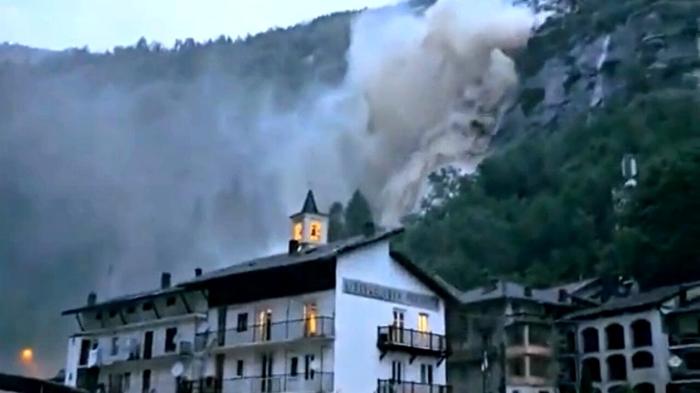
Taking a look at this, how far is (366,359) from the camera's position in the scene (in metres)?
44.5

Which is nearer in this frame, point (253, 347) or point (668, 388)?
point (253, 347)

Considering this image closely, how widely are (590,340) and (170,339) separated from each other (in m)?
31.1

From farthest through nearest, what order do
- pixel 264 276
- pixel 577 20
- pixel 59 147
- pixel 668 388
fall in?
1. pixel 59 147
2. pixel 577 20
3. pixel 668 388
4. pixel 264 276

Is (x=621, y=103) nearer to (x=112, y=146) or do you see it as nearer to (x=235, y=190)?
(x=235, y=190)

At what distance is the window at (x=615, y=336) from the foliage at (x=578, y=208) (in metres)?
9.49

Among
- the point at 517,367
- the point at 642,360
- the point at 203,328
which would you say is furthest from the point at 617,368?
the point at 203,328

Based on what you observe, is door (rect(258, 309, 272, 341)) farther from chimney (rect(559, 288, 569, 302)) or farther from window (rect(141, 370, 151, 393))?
chimney (rect(559, 288, 569, 302))

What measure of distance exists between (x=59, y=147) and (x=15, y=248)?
4175 cm

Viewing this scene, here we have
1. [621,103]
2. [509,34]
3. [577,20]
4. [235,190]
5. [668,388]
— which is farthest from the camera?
[235,190]

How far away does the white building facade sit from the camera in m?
44.2

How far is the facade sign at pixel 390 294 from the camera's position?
44812 mm

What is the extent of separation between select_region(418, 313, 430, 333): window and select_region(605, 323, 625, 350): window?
21.5 metres

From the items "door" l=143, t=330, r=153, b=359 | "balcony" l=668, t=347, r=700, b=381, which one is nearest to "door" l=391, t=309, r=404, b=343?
"door" l=143, t=330, r=153, b=359

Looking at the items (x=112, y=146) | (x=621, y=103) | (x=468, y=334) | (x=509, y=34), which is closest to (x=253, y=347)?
(x=468, y=334)
